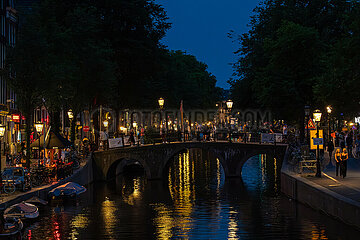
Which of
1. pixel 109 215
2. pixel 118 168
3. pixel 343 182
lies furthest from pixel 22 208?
pixel 118 168

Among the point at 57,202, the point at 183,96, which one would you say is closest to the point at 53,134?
the point at 57,202

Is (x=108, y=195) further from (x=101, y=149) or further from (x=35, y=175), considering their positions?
(x=101, y=149)

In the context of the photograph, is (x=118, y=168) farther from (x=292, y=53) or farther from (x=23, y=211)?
(x=23, y=211)

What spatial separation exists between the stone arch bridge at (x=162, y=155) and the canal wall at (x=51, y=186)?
1.35 meters

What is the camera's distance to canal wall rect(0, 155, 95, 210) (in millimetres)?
30809

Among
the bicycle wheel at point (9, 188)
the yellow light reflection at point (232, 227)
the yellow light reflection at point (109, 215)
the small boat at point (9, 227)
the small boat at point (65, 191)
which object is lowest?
the yellow light reflection at point (232, 227)

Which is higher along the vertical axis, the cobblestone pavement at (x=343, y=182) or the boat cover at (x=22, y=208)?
the cobblestone pavement at (x=343, y=182)

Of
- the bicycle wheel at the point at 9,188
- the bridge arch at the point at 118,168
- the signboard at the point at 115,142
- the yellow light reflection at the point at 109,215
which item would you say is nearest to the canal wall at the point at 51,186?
the bicycle wheel at the point at 9,188

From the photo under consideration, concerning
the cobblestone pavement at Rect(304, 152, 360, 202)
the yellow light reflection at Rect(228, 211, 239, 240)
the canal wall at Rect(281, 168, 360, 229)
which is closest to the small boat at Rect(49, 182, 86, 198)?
the yellow light reflection at Rect(228, 211, 239, 240)

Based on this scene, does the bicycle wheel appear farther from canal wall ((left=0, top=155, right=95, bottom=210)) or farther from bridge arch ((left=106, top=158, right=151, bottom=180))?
bridge arch ((left=106, top=158, right=151, bottom=180))

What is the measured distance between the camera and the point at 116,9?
203ft

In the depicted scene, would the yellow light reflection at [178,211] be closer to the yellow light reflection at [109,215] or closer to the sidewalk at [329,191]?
the yellow light reflection at [109,215]

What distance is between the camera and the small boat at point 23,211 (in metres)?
28.8

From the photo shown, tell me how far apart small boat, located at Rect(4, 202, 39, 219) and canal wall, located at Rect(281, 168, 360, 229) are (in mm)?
13368
